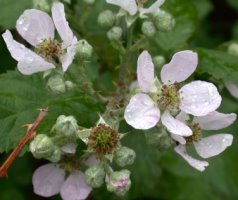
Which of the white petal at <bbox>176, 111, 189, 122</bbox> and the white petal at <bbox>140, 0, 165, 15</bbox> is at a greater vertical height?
the white petal at <bbox>140, 0, 165, 15</bbox>

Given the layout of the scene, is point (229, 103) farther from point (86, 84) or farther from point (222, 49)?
point (86, 84)

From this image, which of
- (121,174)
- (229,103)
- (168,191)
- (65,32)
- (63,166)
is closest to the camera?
(121,174)

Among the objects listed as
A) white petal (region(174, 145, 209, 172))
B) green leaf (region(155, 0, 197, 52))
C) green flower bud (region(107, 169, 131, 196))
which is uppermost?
green flower bud (region(107, 169, 131, 196))

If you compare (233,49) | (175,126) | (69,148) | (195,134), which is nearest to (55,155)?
(69,148)

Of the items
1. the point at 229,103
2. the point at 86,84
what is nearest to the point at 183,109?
the point at 86,84

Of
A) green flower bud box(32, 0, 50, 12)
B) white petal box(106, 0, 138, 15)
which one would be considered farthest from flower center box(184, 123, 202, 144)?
green flower bud box(32, 0, 50, 12)

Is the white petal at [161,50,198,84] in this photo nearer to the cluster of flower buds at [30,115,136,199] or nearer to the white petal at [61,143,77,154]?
the cluster of flower buds at [30,115,136,199]

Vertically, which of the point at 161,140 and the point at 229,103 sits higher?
the point at 161,140
